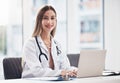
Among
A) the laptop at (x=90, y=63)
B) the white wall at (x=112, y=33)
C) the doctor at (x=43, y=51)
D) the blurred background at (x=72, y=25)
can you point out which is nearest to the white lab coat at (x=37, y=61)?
the doctor at (x=43, y=51)

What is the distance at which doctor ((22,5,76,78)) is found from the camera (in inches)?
91.6

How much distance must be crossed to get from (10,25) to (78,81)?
2.56 meters

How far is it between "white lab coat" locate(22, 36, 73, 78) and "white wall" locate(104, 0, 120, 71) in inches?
84.9

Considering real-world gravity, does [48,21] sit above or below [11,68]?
above

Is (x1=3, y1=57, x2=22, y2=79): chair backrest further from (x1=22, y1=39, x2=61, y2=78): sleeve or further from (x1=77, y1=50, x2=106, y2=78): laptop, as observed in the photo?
(x1=77, y1=50, x2=106, y2=78): laptop

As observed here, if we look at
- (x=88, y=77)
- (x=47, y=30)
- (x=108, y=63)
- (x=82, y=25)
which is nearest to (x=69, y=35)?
(x=82, y=25)

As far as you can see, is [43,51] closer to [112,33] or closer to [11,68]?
[11,68]

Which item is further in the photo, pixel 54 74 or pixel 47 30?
pixel 47 30

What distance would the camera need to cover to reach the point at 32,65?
91.4 inches

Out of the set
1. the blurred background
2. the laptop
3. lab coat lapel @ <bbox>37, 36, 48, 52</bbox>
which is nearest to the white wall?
the blurred background

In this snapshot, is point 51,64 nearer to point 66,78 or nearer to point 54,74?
A: point 54,74

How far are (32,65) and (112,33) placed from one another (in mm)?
2605

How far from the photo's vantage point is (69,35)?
4602 mm

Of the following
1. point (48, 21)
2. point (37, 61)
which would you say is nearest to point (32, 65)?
point (37, 61)
